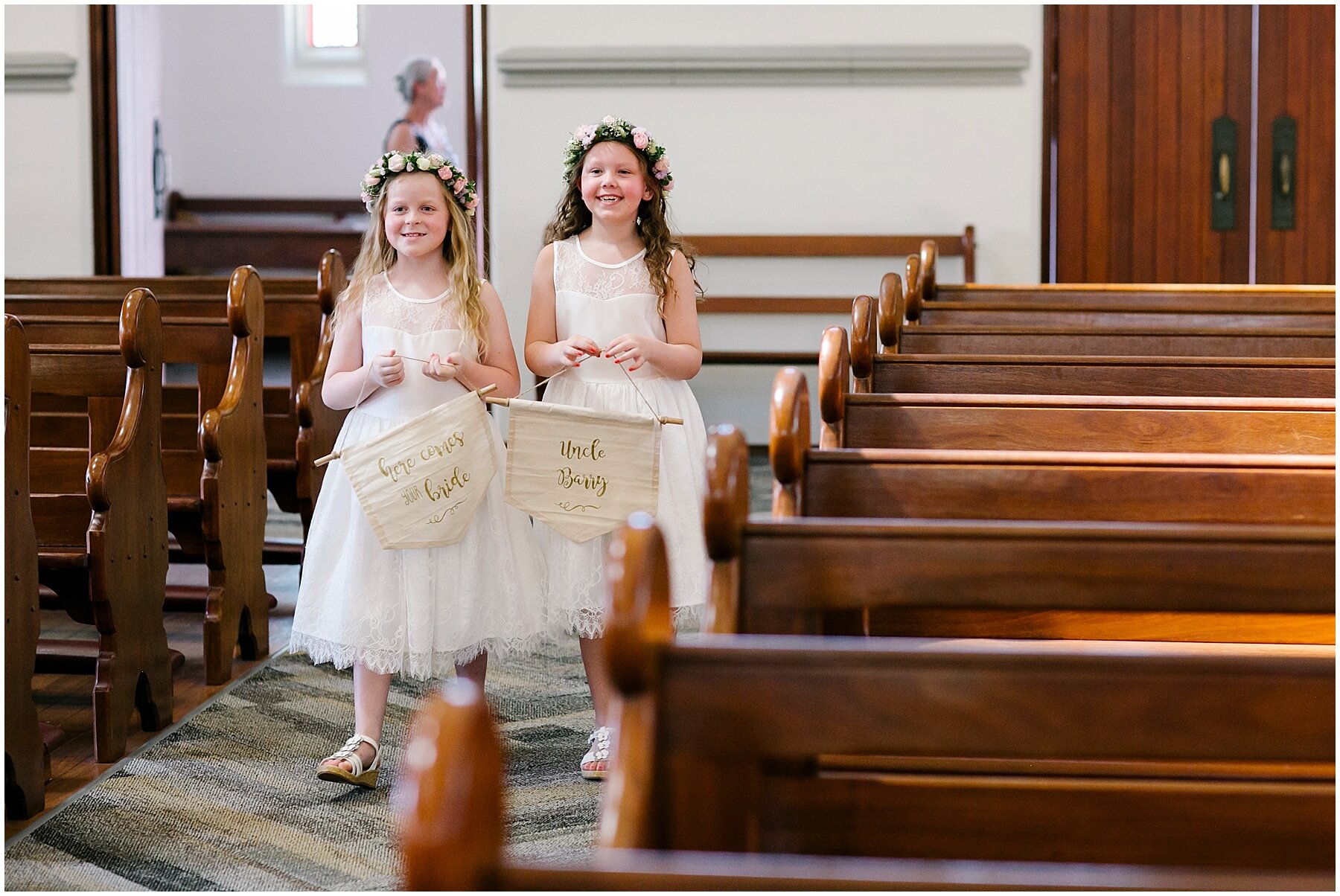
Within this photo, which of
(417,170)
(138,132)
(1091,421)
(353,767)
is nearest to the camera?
(1091,421)

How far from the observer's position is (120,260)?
6.66m

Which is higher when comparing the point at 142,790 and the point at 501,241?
the point at 501,241

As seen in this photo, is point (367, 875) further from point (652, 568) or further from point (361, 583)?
point (652, 568)

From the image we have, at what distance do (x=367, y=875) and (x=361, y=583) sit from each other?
0.59 metres

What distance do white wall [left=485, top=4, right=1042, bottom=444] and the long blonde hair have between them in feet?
11.4

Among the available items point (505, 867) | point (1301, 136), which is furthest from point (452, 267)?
point (1301, 136)

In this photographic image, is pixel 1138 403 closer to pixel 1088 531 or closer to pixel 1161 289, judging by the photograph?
pixel 1088 531

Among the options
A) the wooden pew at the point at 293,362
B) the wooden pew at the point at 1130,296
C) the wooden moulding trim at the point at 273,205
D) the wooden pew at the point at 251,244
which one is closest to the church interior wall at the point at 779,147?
the wooden pew at the point at 1130,296

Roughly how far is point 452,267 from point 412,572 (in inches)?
25.4

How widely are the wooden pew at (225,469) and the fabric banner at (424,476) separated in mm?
942

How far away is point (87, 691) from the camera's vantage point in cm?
333

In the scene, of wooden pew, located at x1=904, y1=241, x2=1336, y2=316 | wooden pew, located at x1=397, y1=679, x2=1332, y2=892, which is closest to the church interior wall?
wooden pew, located at x1=904, y1=241, x2=1336, y2=316

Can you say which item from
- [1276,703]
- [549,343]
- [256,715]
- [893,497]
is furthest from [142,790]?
[1276,703]

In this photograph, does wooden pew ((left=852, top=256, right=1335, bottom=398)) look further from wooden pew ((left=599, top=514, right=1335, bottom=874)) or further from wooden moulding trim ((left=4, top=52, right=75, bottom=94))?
wooden moulding trim ((left=4, top=52, right=75, bottom=94))
